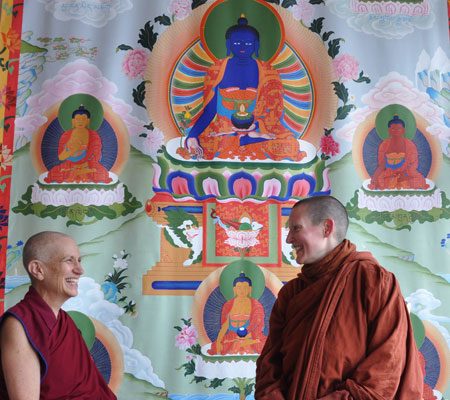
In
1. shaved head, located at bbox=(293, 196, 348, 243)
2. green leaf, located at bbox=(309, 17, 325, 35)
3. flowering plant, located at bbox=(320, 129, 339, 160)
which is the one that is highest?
green leaf, located at bbox=(309, 17, 325, 35)

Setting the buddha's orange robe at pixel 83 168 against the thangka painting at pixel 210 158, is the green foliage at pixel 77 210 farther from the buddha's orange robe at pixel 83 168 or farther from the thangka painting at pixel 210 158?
the buddha's orange robe at pixel 83 168

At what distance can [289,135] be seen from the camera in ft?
13.1

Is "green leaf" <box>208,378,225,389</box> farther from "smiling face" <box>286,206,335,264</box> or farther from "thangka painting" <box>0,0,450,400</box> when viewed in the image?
"smiling face" <box>286,206,335,264</box>

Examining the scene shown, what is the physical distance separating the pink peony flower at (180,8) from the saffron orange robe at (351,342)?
2.14 metres

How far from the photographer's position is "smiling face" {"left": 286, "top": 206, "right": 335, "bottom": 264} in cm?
282

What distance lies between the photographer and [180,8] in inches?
160

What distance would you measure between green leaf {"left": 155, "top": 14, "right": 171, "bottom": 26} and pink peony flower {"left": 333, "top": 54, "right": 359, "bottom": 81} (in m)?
1.15

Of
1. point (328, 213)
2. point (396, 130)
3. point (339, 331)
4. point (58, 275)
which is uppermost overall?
point (396, 130)

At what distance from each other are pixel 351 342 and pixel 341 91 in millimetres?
1990

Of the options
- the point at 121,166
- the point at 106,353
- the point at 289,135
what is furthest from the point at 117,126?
the point at 106,353

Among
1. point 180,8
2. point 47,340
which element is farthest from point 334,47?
point 47,340

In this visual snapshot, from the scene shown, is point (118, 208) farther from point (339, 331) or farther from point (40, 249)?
point (339, 331)

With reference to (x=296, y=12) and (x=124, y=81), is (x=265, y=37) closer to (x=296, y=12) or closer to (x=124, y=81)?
(x=296, y=12)

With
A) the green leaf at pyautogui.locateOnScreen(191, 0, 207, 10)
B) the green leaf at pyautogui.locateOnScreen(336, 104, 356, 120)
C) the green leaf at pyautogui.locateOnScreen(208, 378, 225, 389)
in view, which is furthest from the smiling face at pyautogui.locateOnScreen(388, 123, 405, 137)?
the green leaf at pyautogui.locateOnScreen(208, 378, 225, 389)
